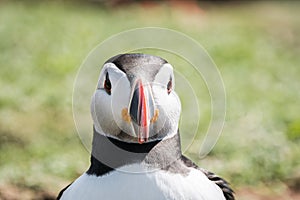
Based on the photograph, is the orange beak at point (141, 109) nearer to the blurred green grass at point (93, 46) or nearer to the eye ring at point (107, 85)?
the eye ring at point (107, 85)

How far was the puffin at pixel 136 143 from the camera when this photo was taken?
154 inches

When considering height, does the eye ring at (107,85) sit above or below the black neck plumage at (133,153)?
above

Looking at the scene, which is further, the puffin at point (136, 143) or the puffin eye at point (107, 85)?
the puffin eye at point (107, 85)

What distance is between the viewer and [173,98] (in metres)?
4.05

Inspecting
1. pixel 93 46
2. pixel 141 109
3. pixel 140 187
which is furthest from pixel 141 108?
pixel 93 46

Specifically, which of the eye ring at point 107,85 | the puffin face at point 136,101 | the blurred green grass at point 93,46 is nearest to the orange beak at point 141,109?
the puffin face at point 136,101

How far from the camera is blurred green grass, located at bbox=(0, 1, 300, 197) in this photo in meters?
6.42

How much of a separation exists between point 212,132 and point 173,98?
2320 mm

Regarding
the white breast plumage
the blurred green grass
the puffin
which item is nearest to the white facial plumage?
the puffin

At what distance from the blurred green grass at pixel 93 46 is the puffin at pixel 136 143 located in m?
1.90

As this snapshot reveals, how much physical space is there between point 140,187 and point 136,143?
23 cm

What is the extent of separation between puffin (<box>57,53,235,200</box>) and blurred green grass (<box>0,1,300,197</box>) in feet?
6.24

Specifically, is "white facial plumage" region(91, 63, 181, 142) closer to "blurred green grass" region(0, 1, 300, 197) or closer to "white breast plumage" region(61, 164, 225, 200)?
"white breast plumage" region(61, 164, 225, 200)

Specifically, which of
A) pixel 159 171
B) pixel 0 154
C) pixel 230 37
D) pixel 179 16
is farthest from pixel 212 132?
pixel 179 16
